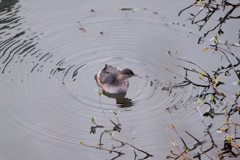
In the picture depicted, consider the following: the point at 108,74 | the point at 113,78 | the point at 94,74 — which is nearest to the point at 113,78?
the point at 113,78

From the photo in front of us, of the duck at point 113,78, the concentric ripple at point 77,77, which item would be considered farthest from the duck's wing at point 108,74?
the concentric ripple at point 77,77

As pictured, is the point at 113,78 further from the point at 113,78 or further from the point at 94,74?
the point at 94,74

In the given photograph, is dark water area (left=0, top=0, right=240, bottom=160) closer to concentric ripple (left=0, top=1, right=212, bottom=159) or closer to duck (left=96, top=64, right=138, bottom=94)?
concentric ripple (left=0, top=1, right=212, bottom=159)

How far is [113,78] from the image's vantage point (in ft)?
25.3

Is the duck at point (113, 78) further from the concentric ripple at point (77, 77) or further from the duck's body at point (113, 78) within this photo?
the concentric ripple at point (77, 77)

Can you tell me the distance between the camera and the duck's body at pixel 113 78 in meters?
7.60

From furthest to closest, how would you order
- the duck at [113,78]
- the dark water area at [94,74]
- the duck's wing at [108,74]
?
1. the duck's wing at [108,74]
2. the duck at [113,78]
3. the dark water area at [94,74]

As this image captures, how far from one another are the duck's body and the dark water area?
0.55 feet

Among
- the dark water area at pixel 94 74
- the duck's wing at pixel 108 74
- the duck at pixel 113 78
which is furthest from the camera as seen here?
the duck's wing at pixel 108 74

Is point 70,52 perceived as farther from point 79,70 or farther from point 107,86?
point 107,86

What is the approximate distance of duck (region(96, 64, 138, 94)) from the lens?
760cm

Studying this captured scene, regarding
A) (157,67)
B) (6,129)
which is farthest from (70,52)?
(6,129)

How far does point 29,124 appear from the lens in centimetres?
661

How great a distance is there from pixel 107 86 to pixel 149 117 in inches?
55.0
